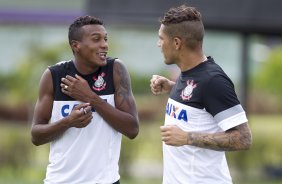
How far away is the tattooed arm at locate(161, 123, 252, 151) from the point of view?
5465 mm

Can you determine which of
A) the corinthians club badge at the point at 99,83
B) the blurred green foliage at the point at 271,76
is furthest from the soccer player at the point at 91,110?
the blurred green foliage at the point at 271,76

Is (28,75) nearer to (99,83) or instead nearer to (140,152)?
(140,152)

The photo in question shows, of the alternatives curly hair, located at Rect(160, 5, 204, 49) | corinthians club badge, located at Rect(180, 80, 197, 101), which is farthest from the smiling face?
corinthians club badge, located at Rect(180, 80, 197, 101)

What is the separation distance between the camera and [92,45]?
19.8ft

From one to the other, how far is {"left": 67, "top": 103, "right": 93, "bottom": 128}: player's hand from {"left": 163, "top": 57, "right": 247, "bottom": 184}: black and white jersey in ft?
1.84

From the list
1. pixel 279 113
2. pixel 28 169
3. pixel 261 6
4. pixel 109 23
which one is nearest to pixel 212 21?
pixel 261 6

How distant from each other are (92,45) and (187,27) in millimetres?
756

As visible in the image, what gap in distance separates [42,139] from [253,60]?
10.3 meters

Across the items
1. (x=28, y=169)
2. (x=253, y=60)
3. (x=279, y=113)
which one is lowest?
(x=28, y=169)

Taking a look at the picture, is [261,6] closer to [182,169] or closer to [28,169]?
[28,169]

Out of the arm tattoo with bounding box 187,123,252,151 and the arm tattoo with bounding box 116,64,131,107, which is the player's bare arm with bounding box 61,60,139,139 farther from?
the arm tattoo with bounding box 187,123,252,151

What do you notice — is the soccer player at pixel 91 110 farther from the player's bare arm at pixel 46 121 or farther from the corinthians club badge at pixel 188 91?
the corinthians club badge at pixel 188 91

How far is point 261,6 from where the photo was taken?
1378 centimetres

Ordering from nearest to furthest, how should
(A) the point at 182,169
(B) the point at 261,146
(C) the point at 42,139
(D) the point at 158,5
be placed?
(A) the point at 182,169 → (C) the point at 42,139 → (D) the point at 158,5 → (B) the point at 261,146
